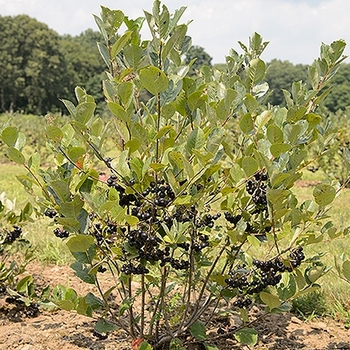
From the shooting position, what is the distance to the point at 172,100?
161 centimetres

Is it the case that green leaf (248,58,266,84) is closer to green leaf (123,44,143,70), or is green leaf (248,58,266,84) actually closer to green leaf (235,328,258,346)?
green leaf (123,44,143,70)

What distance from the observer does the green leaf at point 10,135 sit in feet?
5.13

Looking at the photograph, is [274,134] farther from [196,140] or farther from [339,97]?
[339,97]

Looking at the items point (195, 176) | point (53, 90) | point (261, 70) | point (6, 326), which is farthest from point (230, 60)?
point (53, 90)

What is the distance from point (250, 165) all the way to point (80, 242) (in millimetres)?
664

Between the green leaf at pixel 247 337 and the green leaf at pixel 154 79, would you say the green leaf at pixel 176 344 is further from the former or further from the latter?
the green leaf at pixel 154 79

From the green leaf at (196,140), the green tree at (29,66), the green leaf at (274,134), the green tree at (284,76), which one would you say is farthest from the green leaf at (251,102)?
the green tree at (284,76)

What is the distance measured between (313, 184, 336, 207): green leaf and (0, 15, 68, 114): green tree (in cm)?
4591

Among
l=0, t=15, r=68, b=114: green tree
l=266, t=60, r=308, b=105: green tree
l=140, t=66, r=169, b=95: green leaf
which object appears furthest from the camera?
l=266, t=60, r=308, b=105: green tree

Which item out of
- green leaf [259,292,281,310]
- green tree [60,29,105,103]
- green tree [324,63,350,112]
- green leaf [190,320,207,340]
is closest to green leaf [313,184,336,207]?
green leaf [259,292,281,310]

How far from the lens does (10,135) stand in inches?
62.4

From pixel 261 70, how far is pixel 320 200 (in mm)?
563

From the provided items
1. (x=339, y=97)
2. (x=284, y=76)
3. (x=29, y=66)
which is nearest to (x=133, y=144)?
(x=29, y=66)

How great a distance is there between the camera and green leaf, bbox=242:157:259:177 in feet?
5.37
